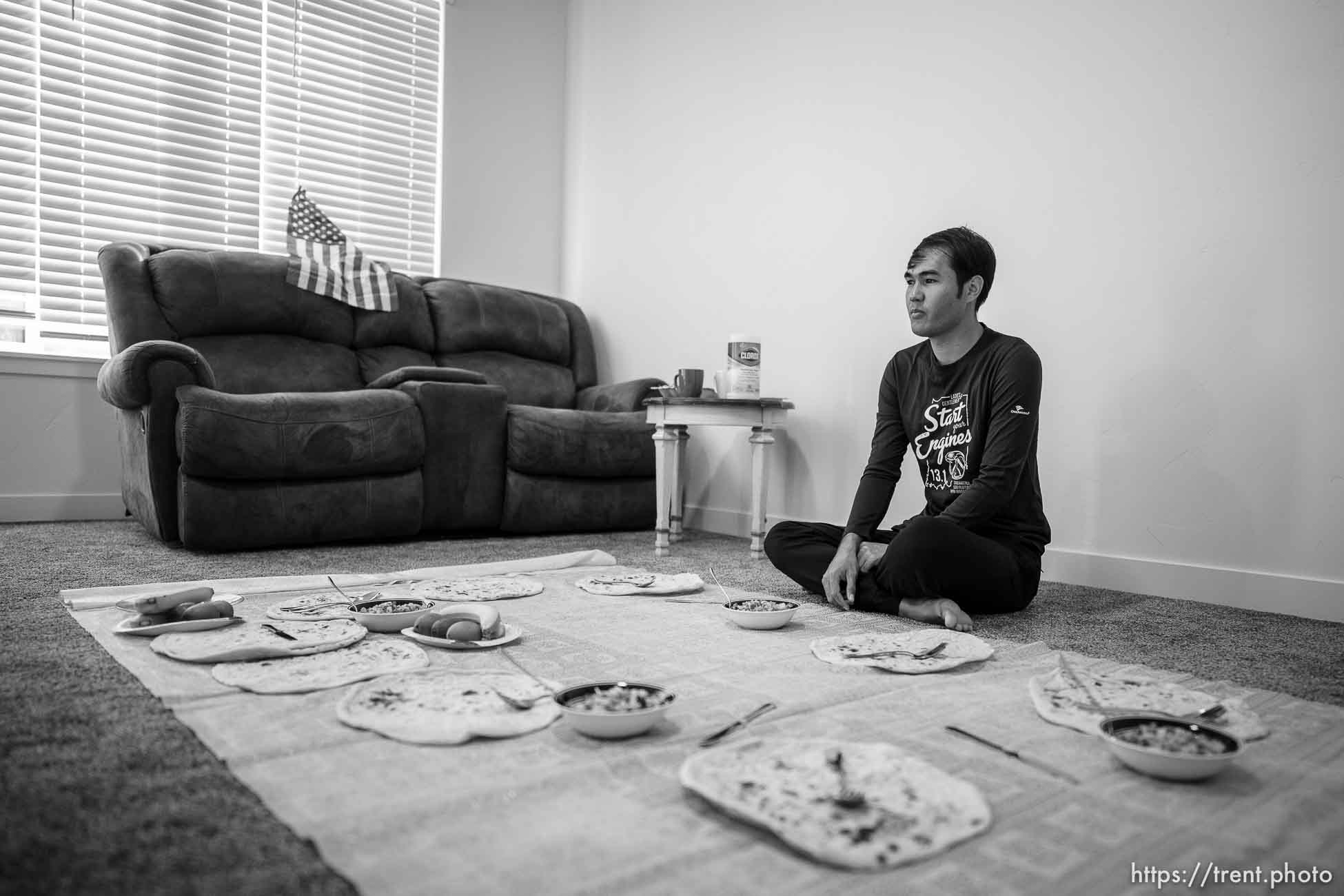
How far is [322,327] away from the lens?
332 centimetres

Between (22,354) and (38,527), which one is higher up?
(22,354)

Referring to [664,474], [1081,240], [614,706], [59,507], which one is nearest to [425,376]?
[664,474]

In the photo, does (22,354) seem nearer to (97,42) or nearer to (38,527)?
(38,527)

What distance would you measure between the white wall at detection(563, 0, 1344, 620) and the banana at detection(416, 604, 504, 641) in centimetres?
166

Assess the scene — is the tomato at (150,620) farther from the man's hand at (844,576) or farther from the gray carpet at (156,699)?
the man's hand at (844,576)

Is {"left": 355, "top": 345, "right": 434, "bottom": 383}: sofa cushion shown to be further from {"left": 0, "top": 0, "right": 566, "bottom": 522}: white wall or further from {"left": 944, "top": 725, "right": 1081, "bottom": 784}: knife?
{"left": 944, "top": 725, "right": 1081, "bottom": 784}: knife

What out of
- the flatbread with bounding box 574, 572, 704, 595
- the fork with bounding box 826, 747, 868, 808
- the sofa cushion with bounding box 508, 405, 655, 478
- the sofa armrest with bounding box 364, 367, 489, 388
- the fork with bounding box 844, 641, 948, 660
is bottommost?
the flatbread with bounding box 574, 572, 704, 595

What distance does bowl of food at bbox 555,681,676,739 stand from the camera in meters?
1.00

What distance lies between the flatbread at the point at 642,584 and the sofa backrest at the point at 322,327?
166cm

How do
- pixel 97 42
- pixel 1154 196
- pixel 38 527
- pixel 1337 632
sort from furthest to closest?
pixel 97 42, pixel 38 527, pixel 1154 196, pixel 1337 632

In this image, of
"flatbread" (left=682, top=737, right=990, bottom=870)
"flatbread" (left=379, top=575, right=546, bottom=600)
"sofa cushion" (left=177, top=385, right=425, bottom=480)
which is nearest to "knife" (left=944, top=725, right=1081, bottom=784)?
"flatbread" (left=682, top=737, right=990, bottom=870)

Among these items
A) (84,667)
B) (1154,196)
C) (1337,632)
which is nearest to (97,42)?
(84,667)

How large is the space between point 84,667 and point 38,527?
6.83 ft

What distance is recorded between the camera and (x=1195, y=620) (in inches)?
77.6
